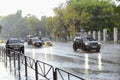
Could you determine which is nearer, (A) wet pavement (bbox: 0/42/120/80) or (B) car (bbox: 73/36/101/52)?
(A) wet pavement (bbox: 0/42/120/80)

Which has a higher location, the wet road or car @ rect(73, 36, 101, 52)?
car @ rect(73, 36, 101, 52)

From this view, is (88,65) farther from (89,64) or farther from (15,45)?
(15,45)

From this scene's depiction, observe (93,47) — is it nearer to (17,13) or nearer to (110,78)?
(110,78)

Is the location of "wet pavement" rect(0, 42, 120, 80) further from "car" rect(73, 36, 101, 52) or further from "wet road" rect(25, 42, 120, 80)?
"car" rect(73, 36, 101, 52)

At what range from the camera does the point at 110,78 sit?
50.5 feet

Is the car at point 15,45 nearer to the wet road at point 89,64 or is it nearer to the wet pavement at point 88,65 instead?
the wet road at point 89,64

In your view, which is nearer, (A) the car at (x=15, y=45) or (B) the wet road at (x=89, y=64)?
(B) the wet road at (x=89, y=64)

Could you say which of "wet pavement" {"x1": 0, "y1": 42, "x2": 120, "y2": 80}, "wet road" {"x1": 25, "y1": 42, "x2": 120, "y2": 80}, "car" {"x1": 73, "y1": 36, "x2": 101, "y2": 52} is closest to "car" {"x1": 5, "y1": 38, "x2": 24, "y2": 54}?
"car" {"x1": 73, "y1": 36, "x2": 101, "y2": 52}

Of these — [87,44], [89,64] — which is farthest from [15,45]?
[89,64]

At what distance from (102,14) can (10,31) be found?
95.5 meters

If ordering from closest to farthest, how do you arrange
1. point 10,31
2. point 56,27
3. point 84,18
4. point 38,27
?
point 84,18 < point 56,27 < point 38,27 < point 10,31

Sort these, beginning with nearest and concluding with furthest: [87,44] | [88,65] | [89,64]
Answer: [88,65], [89,64], [87,44]

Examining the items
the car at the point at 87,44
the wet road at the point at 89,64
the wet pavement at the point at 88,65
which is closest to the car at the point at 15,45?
the car at the point at 87,44

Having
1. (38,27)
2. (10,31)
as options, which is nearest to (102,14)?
(38,27)
